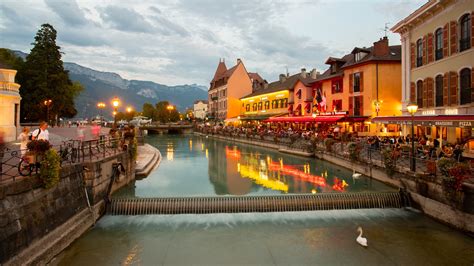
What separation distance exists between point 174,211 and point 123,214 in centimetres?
236

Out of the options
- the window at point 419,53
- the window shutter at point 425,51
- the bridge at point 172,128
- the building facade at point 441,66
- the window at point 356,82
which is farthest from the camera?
the bridge at point 172,128

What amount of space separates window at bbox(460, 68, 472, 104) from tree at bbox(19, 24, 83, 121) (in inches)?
1911

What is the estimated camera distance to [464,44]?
2138cm

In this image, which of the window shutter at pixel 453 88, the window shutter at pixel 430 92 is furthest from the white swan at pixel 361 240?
the window shutter at pixel 430 92

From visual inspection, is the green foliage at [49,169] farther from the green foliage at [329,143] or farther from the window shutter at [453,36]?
the green foliage at [329,143]

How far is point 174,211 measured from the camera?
1591cm

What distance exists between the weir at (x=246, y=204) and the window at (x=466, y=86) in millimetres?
8952

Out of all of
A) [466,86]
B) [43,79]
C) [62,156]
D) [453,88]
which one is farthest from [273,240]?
[43,79]

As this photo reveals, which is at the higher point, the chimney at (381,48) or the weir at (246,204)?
the chimney at (381,48)

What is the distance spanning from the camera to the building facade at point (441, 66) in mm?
20672

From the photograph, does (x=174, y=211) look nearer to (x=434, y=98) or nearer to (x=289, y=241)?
(x=289, y=241)

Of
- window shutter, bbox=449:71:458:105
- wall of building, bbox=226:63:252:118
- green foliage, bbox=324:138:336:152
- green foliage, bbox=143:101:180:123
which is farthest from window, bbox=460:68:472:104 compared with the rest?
green foliage, bbox=143:101:180:123

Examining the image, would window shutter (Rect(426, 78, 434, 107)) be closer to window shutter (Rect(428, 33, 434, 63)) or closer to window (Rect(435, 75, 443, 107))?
window (Rect(435, 75, 443, 107))

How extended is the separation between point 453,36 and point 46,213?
24.8m
